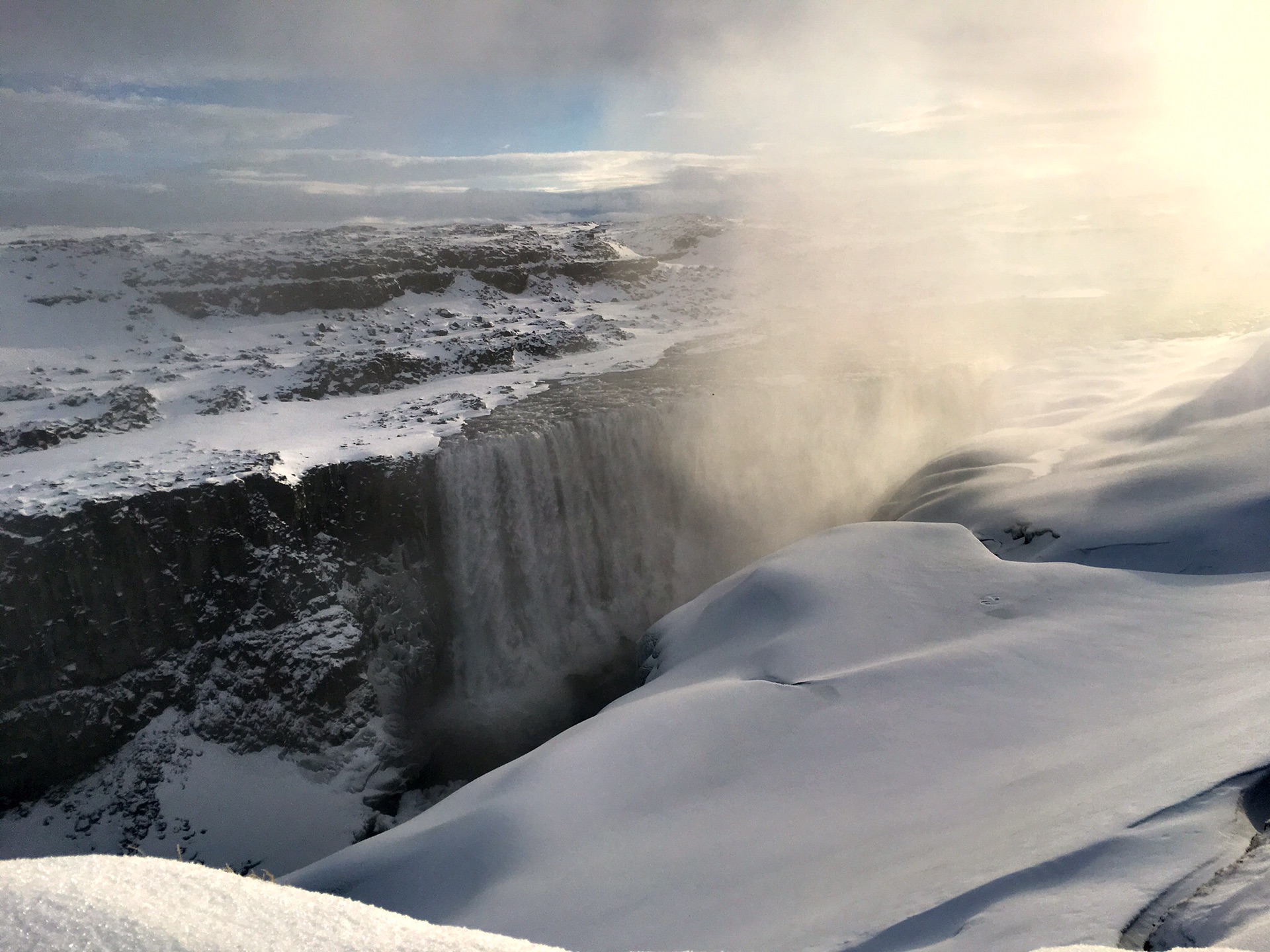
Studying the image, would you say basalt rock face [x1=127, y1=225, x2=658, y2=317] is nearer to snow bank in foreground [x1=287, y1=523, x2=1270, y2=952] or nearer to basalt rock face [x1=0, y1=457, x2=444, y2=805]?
basalt rock face [x1=0, y1=457, x2=444, y2=805]

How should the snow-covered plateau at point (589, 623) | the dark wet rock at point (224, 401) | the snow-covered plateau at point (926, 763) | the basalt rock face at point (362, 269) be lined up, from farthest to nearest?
Result: 1. the basalt rock face at point (362, 269)
2. the dark wet rock at point (224, 401)
3. the snow-covered plateau at point (589, 623)
4. the snow-covered plateau at point (926, 763)

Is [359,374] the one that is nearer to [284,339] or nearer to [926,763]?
[284,339]

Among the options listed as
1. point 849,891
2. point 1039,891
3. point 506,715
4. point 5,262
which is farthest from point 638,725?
point 5,262

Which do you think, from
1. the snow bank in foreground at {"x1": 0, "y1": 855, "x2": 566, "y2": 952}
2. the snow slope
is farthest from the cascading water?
the snow bank in foreground at {"x1": 0, "y1": 855, "x2": 566, "y2": 952}

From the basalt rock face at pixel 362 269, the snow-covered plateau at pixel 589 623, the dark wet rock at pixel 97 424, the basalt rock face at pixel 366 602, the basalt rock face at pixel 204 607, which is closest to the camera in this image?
the snow-covered plateau at pixel 589 623

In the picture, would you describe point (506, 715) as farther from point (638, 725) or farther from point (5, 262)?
point (5, 262)

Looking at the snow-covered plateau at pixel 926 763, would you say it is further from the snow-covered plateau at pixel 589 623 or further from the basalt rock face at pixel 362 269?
the basalt rock face at pixel 362 269

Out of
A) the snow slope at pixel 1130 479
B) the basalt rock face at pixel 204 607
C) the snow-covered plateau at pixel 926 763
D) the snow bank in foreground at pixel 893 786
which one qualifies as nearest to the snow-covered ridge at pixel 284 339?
the basalt rock face at pixel 204 607
